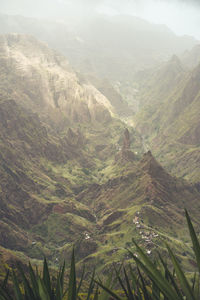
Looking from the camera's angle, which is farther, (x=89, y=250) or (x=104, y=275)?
(x=89, y=250)

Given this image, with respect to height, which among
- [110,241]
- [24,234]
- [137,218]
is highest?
[137,218]

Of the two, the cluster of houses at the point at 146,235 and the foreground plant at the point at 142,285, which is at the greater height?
the cluster of houses at the point at 146,235

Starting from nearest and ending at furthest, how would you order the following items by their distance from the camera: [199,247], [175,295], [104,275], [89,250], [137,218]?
[199,247] < [175,295] < [104,275] < [89,250] < [137,218]

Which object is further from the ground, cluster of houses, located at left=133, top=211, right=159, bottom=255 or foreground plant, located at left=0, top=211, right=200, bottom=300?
cluster of houses, located at left=133, top=211, right=159, bottom=255

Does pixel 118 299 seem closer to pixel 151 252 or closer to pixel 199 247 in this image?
pixel 199 247

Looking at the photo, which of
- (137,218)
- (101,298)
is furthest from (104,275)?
(101,298)

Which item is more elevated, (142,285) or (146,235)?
(146,235)

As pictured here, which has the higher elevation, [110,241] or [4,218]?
[110,241]

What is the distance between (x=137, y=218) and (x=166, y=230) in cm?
1801

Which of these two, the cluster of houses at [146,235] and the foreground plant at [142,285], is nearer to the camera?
the foreground plant at [142,285]

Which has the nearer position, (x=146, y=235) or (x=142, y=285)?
(x=142, y=285)

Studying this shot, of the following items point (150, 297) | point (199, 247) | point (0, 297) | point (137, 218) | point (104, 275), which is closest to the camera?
point (199, 247)

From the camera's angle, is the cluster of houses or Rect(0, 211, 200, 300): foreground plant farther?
the cluster of houses

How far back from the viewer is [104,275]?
151m
